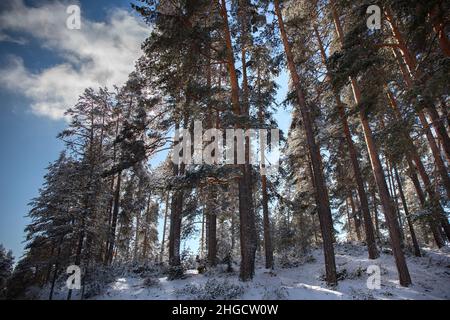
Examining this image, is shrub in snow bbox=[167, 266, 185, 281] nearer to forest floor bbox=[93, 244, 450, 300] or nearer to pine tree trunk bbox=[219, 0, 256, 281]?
forest floor bbox=[93, 244, 450, 300]

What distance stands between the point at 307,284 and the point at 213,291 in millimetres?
4326

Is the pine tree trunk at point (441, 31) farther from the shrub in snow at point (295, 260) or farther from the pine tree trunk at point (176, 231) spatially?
the shrub in snow at point (295, 260)

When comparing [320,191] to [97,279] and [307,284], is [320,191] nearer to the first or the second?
[307,284]

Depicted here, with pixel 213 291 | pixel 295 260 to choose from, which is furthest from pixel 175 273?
pixel 295 260

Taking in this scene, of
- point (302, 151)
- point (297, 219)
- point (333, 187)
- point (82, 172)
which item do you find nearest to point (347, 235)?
point (297, 219)

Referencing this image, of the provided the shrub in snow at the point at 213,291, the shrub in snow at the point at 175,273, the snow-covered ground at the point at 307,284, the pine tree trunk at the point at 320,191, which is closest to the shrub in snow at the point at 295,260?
the snow-covered ground at the point at 307,284

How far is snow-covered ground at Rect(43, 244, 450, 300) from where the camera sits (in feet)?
30.2

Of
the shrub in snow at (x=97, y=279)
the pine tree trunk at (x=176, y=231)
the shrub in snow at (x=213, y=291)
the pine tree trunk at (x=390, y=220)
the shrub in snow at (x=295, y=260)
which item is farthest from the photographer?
the shrub in snow at (x=295, y=260)

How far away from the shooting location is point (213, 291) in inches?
389

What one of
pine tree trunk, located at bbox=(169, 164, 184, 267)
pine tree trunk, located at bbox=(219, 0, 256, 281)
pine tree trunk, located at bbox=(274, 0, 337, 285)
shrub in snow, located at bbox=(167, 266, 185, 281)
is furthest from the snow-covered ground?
pine tree trunk, located at bbox=(169, 164, 184, 267)

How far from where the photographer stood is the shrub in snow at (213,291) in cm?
943

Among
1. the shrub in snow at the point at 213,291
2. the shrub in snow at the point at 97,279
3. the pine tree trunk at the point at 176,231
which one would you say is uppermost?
the pine tree trunk at the point at 176,231
